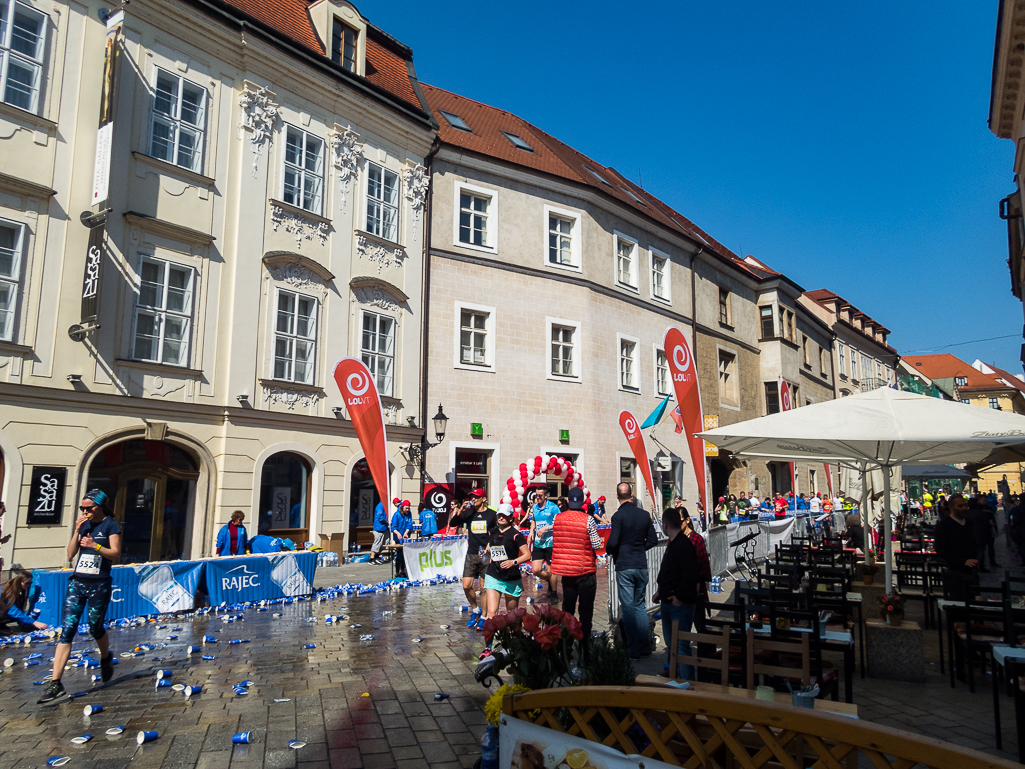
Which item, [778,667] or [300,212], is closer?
[778,667]

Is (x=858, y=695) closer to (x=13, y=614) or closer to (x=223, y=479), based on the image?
(x=13, y=614)

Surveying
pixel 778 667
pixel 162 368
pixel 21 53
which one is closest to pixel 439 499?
pixel 162 368

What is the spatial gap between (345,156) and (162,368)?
7.74m

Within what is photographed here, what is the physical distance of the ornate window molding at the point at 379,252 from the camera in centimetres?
1930

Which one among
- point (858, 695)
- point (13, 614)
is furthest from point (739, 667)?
point (13, 614)

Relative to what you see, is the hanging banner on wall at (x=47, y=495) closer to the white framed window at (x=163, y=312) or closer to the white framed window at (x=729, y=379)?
the white framed window at (x=163, y=312)

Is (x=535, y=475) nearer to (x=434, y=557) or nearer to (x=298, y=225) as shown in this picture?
(x=434, y=557)

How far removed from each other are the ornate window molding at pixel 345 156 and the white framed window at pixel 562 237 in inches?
285

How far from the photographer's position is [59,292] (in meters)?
13.5

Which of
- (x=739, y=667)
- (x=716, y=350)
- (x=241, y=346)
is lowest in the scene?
(x=739, y=667)

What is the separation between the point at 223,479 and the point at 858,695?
13.1 metres

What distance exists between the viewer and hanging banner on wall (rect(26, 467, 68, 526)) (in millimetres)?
12930

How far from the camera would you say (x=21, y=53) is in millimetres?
13336

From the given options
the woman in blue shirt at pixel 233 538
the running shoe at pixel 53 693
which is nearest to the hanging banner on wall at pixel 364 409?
the woman in blue shirt at pixel 233 538
